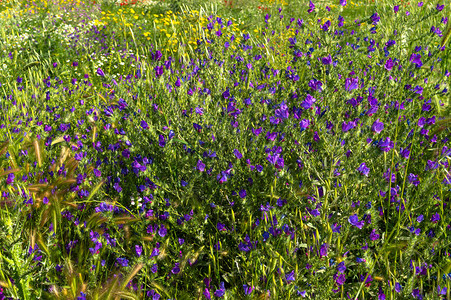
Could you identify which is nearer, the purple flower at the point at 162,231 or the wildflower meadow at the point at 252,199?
the wildflower meadow at the point at 252,199

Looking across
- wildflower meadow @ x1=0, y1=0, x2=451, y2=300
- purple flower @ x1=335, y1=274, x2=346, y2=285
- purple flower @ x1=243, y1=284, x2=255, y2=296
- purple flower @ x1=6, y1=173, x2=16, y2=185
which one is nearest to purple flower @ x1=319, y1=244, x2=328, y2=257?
wildflower meadow @ x1=0, y1=0, x2=451, y2=300

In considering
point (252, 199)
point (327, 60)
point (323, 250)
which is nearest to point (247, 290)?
point (323, 250)

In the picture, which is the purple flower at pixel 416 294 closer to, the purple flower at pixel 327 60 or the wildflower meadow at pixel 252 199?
the wildflower meadow at pixel 252 199

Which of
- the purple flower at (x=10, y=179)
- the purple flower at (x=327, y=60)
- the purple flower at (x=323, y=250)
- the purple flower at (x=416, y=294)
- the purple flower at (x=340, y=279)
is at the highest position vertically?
the purple flower at (x=327, y=60)

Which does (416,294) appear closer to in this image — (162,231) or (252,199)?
(252,199)

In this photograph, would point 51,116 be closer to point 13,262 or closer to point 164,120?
point 164,120

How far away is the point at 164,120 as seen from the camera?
2102mm

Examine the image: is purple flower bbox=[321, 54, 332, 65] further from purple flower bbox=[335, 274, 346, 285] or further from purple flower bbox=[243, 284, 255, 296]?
purple flower bbox=[243, 284, 255, 296]

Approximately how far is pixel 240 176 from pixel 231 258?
1.26 ft

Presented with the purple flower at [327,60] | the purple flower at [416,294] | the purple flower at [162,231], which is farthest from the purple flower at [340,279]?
the purple flower at [327,60]

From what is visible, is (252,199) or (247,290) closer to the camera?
(247,290)

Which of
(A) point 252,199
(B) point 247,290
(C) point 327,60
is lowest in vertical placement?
(B) point 247,290

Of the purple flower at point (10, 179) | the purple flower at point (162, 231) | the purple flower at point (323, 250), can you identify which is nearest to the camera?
the purple flower at point (323, 250)

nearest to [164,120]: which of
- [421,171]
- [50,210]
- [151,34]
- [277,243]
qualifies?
[50,210]
